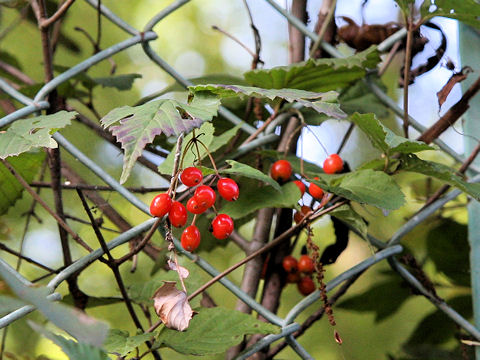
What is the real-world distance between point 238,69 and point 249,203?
1.64 metres

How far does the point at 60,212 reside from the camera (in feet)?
2.58

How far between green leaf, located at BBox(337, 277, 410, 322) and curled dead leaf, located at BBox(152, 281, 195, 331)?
631mm

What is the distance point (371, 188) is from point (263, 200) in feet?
0.48

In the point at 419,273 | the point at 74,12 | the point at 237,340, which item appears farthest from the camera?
the point at 74,12

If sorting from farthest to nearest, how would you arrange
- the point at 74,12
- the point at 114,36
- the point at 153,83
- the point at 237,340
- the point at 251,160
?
1. the point at 153,83
2. the point at 114,36
3. the point at 74,12
4. the point at 251,160
5. the point at 237,340

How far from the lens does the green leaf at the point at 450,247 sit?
113cm

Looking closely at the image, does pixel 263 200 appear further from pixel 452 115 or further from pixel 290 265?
pixel 452 115

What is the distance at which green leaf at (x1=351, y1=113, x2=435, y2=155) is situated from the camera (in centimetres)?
67

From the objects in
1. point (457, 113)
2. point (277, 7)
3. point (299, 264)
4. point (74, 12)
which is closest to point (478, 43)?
point (457, 113)

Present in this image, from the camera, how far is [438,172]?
27.7 inches

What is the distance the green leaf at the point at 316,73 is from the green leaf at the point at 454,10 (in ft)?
0.34

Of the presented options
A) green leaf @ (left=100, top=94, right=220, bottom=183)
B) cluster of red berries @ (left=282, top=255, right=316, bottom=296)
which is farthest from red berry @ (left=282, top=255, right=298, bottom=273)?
green leaf @ (left=100, top=94, right=220, bottom=183)

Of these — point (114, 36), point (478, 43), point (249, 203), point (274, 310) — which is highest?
point (114, 36)

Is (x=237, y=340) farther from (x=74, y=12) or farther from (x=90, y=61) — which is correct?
(x=74, y=12)
